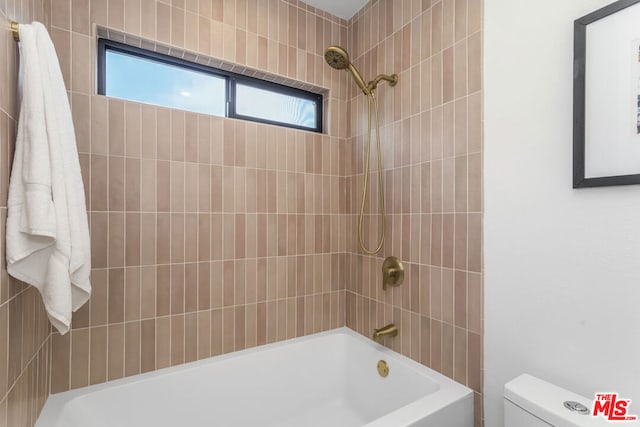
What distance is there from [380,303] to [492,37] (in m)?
1.41

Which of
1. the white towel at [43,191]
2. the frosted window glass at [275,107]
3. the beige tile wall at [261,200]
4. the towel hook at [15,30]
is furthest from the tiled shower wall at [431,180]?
the towel hook at [15,30]

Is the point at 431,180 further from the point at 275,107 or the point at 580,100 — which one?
the point at 275,107

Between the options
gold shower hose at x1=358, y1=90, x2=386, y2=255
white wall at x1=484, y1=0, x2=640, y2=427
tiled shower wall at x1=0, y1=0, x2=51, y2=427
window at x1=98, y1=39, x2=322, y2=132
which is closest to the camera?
tiled shower wall at x1=0, y1=0, x2=51, y2=427

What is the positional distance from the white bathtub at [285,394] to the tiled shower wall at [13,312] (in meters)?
0.30

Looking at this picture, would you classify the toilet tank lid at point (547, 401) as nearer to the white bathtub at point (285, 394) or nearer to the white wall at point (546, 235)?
the white wall at point (546, 235)

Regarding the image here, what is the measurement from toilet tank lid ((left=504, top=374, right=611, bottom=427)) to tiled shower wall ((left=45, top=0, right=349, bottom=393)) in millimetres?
1159

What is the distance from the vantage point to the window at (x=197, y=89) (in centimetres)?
154

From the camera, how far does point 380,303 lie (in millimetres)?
1824

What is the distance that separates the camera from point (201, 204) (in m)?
1.61

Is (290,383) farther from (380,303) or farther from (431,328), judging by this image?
(431,328)

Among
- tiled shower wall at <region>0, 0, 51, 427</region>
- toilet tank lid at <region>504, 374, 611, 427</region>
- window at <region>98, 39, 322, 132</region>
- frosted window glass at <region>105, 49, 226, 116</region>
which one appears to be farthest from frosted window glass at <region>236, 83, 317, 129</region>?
toilet tank lid at <region>504, 374, 611, 427</region>

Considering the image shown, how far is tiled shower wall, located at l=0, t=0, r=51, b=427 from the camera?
0.84 metres

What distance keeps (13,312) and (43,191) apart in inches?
14.5

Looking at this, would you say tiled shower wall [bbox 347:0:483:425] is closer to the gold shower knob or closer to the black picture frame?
the gold shower knob
